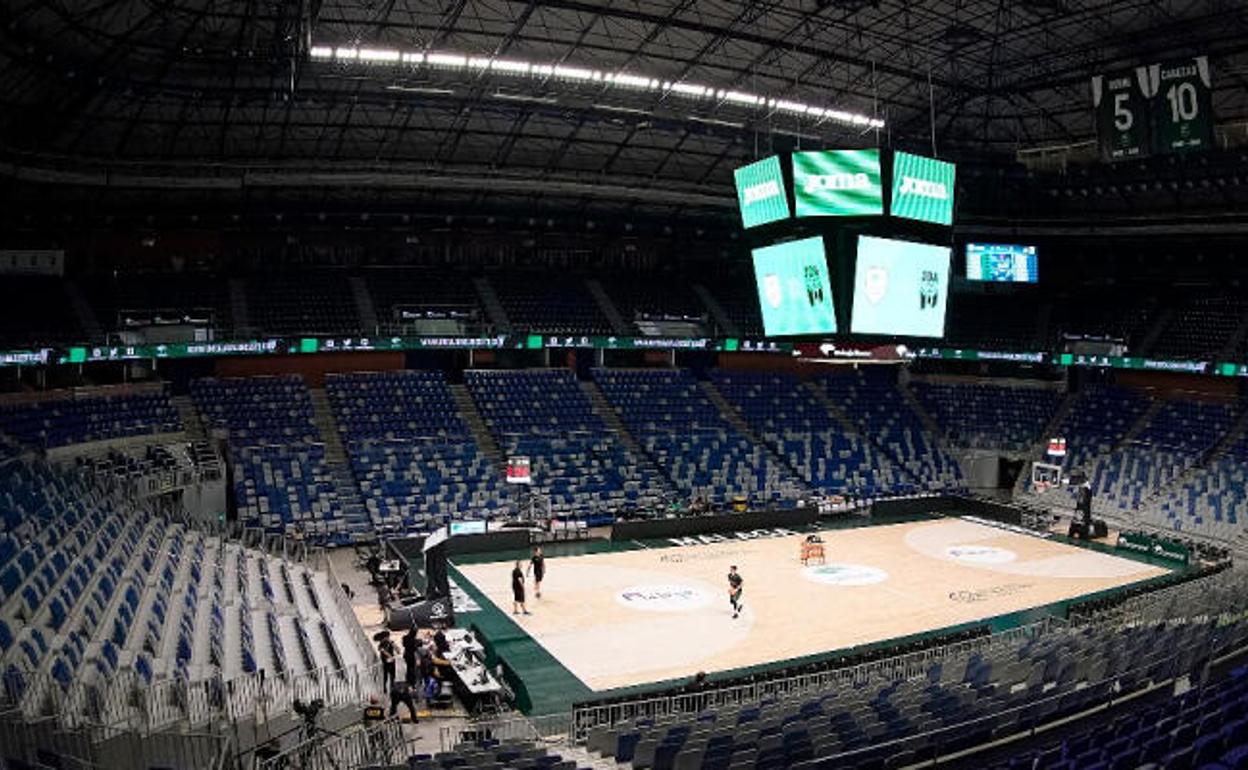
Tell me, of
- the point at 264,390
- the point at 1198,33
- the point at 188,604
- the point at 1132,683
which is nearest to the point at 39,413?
the point at 264,390

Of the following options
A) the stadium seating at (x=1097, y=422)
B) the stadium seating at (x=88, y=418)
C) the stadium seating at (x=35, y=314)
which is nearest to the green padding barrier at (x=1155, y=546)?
the stadium seating at (x=1097, y=422)

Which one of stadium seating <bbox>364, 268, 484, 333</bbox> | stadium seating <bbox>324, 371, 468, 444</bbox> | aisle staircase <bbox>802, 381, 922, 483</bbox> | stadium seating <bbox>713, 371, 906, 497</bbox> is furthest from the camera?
aisle staircase <bbox>802, 381, 922, 483</bbox>

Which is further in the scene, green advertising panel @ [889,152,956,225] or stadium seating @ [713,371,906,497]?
stadium seating @ [713,371,906,497]

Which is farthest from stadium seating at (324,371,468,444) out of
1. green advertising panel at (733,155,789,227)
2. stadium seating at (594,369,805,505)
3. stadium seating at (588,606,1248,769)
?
stadium seating at (588,606,1248,769)

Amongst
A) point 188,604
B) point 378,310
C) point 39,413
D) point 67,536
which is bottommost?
point 188,604

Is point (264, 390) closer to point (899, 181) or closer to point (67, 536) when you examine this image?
point (67, 536)

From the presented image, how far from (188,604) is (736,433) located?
30.1 meters

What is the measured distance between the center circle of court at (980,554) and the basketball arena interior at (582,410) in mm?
310

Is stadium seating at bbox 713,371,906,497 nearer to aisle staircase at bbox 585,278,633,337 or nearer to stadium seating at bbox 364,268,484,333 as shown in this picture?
aisle staircase at bbox 585,278,633,337

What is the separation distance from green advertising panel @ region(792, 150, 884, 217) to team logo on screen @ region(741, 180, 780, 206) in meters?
0.78

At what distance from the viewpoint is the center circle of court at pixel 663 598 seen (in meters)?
27.6

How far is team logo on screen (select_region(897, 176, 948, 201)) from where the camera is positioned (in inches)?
1101

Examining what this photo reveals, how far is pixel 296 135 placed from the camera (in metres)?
36.6

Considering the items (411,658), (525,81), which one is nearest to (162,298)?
(525,81)
